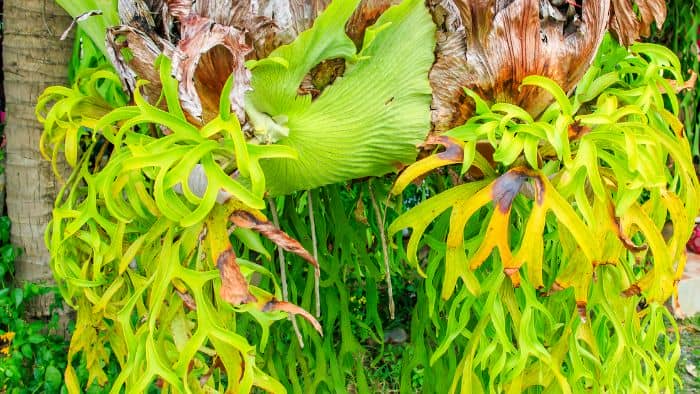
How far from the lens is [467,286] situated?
0.58 meters

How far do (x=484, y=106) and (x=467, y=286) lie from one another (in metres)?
0.14

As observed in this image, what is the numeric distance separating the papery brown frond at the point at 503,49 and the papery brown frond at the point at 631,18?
0.05m

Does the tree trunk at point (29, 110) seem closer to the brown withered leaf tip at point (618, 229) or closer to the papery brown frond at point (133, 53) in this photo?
Result: the papery brown frond at point (133, 53)

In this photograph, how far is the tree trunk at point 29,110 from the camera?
50.4 inches

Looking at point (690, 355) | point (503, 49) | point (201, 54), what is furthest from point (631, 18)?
point (690, 355)

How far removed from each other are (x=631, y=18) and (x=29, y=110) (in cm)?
104

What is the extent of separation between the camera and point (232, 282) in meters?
0.52

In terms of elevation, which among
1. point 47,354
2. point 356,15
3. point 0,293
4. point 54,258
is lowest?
point 47,354

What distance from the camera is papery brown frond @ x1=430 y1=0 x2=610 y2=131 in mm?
557

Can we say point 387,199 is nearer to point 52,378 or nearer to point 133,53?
point 133,53

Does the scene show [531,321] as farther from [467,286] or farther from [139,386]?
[139,386]

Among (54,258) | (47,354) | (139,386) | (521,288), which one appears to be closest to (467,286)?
(521,288)

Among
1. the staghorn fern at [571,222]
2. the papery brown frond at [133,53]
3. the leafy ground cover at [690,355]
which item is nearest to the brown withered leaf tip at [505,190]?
the staghorn fern at [571,222]

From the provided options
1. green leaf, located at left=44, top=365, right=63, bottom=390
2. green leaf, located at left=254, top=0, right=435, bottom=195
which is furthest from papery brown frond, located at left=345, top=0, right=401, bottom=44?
green leaf, located at left=44, top=365, right=63, bottom=390
